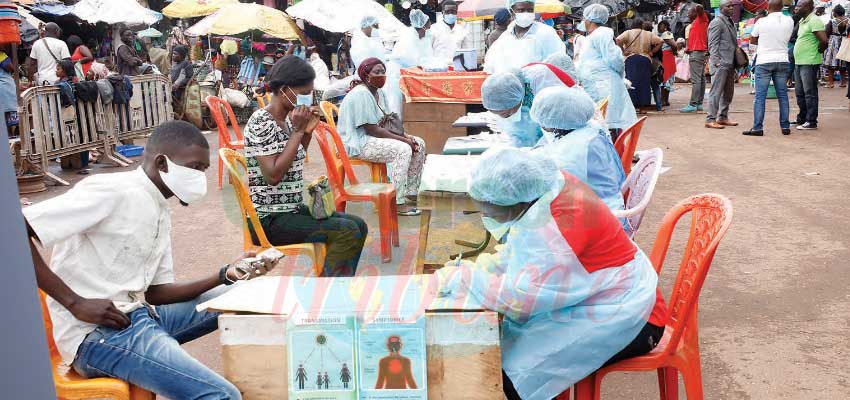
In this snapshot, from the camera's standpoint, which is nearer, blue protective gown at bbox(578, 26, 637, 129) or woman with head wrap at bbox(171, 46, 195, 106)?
blue protective gown at bbox(578, 26, 637, 129)

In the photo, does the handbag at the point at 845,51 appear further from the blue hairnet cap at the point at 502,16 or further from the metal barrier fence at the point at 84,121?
the metal barrier fence at the point at 84,121

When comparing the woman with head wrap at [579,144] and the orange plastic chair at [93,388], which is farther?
the woman with head wrap at [579,144]

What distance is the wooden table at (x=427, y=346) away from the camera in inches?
84.7

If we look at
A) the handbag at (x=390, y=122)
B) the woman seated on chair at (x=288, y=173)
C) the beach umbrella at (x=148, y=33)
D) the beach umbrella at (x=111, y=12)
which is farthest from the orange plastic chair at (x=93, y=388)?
the beach umbrella at (x=148, y=33)

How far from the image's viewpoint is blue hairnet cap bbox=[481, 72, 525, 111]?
16.5 feet

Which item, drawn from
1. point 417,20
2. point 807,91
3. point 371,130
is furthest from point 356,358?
point 417,20

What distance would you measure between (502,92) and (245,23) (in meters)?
11.2

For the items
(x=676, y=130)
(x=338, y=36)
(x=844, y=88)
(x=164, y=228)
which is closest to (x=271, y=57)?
(x=338, y=36)

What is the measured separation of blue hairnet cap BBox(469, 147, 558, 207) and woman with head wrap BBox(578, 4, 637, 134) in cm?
630

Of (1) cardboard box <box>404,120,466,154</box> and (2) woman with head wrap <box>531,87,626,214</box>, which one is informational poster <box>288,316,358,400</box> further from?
(1) cardboard box <box>404,120,466,154</box>

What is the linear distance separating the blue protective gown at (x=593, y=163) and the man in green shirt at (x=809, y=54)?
705 centimetres

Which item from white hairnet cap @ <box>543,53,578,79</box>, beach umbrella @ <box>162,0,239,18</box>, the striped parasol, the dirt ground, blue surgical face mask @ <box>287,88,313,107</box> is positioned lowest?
the dirt ground

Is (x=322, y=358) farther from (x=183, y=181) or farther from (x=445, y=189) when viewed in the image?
(x=445, y=189)

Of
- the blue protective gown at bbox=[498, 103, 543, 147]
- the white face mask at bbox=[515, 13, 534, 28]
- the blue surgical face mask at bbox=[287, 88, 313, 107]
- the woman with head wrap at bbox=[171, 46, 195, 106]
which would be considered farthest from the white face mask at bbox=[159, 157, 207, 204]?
the woman with head wrap at bbox=[171, 46, 195, 106]
